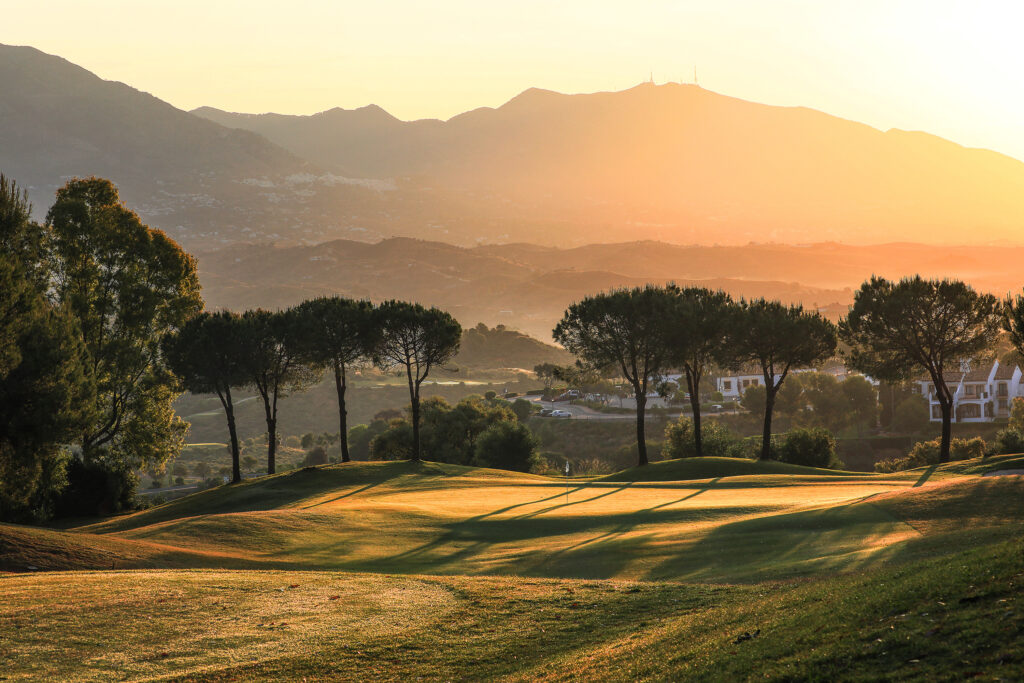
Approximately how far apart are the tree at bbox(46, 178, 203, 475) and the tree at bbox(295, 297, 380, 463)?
34.2ft

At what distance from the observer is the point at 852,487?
4856 centimetres

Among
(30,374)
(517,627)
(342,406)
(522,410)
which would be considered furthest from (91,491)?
(522,410)

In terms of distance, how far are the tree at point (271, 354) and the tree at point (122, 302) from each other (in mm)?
5966

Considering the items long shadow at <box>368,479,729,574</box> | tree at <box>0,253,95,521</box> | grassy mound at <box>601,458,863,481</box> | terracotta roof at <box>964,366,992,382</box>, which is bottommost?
grassy mound at <box>601,458,863,481</box>

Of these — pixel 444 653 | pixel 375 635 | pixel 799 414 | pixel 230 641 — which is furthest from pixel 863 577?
pixel 799 414

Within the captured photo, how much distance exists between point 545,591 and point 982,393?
5318 inches

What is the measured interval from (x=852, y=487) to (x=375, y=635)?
3755 centimetres

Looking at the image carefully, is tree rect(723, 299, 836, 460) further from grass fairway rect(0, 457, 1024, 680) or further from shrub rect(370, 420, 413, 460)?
shrub rect(370, 420, 413, 460)

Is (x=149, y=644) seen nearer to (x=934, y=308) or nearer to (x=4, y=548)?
(x=4, y=548)

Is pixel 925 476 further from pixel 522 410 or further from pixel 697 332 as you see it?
pixel 522 410

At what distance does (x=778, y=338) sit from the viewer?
7175 cm

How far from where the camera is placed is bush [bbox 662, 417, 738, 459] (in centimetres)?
7956

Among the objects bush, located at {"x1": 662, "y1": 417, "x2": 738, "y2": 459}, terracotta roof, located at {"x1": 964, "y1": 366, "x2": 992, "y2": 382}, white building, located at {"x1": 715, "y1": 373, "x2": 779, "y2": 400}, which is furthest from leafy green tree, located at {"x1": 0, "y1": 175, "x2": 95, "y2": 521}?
white building, located at {"x1": 715, "y1": 373, "x2": 779, "y2": 400}

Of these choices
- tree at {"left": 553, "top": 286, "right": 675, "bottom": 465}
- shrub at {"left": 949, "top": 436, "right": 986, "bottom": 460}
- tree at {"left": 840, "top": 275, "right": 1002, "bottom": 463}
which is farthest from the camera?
tree at {"left": 553, "top": 286, "right": 675, "bottom": 465}
